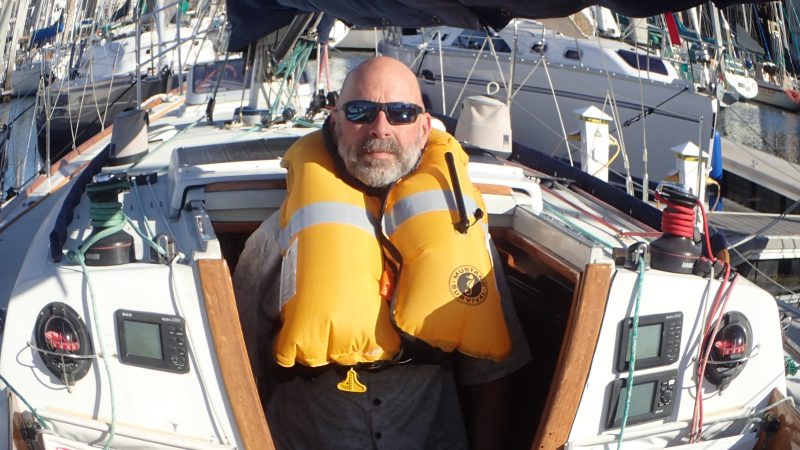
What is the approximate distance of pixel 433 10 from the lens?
3.61m

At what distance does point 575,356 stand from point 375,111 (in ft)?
3.53

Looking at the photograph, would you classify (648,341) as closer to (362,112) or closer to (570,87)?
(362,112)

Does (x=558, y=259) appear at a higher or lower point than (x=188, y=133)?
higher

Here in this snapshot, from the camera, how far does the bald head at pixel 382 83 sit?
10.6 feet

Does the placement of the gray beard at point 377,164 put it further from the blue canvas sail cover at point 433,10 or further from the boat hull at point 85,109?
the boat hull at point 85,109

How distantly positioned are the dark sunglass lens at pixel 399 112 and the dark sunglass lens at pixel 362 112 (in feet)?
0.16

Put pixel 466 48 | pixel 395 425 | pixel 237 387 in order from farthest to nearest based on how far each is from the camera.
Answer: pixel 466 48
pixel 395 425
pixel 237 387

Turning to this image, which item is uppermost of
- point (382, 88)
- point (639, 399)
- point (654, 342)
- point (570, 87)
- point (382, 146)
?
point (382, 88)

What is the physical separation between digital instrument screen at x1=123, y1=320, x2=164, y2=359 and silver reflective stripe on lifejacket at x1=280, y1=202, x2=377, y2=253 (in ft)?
1.71

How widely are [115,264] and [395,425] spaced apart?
1.04 m

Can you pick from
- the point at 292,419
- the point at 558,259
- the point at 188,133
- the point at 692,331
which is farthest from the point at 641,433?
the point at 188,133

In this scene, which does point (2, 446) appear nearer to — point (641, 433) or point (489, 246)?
point (489, 246)

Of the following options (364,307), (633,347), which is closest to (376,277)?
(364,307)

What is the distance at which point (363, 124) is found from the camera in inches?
126
